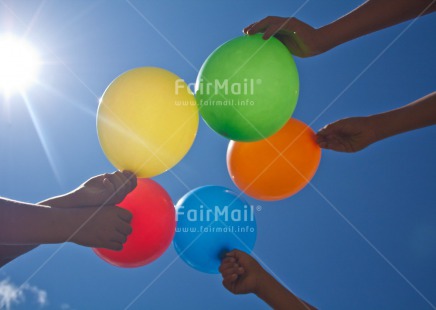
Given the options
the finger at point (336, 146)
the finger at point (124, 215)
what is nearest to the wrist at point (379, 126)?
the finger at point (336, 146)

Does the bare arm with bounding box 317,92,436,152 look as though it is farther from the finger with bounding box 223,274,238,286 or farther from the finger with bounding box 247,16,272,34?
the finger with bounding box 223,274,238,286

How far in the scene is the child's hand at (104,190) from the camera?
6.26 feet

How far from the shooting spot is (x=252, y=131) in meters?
2.15

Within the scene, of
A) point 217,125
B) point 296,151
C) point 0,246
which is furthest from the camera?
point 296,151

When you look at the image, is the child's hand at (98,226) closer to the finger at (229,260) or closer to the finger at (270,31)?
the finger at (229,260)

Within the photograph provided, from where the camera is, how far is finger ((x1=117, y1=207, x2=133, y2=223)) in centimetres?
196

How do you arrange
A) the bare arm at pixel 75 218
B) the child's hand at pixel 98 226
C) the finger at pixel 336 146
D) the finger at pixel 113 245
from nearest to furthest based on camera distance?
the bare arm at pixel 75 218 < the child's hand at pixel 98 226 < the finger at pixel 113 245 < the finger at pixel 336 146

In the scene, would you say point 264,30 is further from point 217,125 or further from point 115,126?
point 115,126

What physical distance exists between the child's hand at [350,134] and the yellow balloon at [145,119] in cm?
74

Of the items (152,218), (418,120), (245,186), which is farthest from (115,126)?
(418,120)

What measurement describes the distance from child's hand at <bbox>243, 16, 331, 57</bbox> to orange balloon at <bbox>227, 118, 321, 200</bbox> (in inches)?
19.4

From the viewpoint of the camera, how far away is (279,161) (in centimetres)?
239

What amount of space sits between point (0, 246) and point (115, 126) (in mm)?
791

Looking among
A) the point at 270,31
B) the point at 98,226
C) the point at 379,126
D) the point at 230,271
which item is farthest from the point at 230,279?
the point at 270,31
